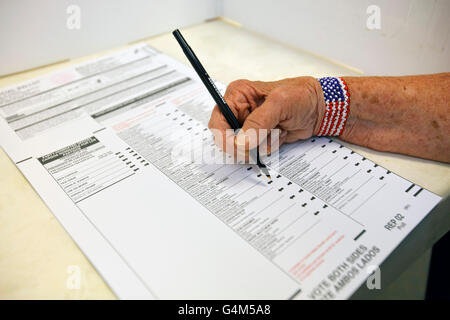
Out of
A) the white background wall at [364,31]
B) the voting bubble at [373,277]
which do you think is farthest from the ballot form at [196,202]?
the white background wall at [364,31]

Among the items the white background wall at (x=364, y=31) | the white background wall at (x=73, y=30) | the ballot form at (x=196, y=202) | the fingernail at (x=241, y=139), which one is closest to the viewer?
the ballot form at (x=196, y=202)

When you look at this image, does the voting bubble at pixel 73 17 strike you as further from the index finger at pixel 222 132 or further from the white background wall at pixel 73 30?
the index finger at pixel 222 132

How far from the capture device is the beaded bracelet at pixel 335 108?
0.67m

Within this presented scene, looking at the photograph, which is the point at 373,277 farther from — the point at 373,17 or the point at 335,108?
the point at 373,17

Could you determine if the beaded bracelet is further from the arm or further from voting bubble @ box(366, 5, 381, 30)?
voting bubble @ box(366, 5, 381, 30)

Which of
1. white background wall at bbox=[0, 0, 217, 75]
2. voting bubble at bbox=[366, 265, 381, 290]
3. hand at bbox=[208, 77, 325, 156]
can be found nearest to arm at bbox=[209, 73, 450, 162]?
hand at bbox=[208, 77, 325, 156]

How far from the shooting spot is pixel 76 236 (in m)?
0.51

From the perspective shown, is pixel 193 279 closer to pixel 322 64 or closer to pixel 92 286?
pixel 92 286

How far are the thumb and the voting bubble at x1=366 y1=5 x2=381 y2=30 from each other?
40cm

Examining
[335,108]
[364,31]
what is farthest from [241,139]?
[364,31]

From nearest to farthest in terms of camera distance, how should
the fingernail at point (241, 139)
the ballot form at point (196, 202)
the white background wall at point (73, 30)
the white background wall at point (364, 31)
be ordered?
the ballot form at point (196, 202)
the fingernail at point (241, 139)
the white background wall at point (364, 31)
the white background wall at point (73, 30)

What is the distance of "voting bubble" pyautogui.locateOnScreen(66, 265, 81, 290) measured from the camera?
0.46 meters

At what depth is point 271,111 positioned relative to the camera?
60 centimetres
